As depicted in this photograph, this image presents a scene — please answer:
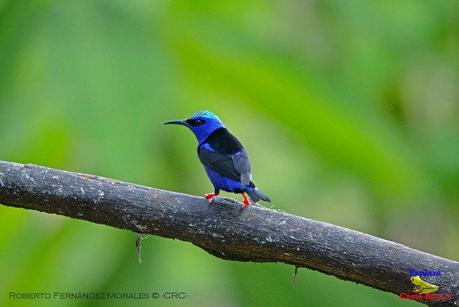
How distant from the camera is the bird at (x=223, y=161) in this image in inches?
139

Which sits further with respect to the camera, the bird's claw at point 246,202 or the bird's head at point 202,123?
the bird's head at point 202,123

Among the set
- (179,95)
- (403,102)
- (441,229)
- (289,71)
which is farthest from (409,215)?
(179,95)

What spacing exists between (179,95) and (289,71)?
510 millimetres

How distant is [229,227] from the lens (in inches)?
132

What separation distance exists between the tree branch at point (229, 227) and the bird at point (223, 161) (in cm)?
10

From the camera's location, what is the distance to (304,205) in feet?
16.3

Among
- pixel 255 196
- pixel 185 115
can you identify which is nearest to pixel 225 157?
pixel 255 196

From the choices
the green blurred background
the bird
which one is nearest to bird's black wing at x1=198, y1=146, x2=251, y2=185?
the bird

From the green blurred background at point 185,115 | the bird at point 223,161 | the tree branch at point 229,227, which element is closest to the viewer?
the tree branch at point 229,227

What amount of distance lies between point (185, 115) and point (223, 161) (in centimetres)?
61

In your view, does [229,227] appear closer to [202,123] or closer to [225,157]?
[225,157]

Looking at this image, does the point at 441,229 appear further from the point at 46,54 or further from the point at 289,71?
the point at 46,54

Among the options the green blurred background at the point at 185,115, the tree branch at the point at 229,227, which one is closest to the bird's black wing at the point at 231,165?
the tree branch at the point at 229,227

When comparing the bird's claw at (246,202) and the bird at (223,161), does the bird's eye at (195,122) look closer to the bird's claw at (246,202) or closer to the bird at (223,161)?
the bird at (223,161)
